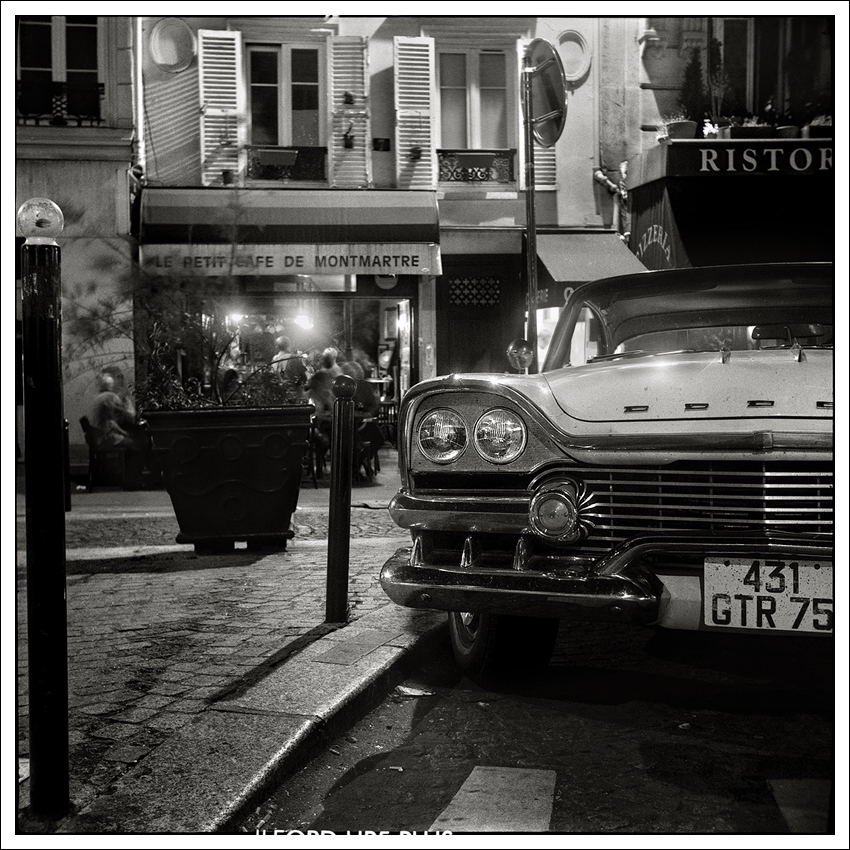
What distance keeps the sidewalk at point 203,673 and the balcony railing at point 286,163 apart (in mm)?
9569

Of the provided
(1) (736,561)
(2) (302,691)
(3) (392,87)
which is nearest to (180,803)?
(2) (302,691)

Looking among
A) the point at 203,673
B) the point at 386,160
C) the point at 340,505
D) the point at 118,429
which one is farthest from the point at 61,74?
the point at 203,673

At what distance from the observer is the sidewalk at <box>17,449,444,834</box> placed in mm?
2510

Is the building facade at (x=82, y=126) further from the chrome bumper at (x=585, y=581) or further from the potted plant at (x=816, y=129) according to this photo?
the chrome bumper at (x=585, y=581)

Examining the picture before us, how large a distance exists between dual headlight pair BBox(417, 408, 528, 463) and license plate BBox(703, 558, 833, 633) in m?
0.72

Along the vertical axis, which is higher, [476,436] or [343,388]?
[343,388]

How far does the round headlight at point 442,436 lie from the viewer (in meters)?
3.35

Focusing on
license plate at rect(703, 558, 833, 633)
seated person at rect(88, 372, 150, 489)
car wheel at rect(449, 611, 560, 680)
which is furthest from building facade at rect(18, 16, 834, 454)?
license plate at rect(703, 558, 833, 633)

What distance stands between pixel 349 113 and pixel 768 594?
13682mm

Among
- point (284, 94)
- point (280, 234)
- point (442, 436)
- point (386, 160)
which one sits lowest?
point (442, 436)

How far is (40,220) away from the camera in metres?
2.43

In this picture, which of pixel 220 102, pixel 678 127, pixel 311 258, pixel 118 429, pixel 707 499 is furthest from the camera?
pixel 220 102

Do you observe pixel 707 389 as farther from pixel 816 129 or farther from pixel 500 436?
pixel 816 129

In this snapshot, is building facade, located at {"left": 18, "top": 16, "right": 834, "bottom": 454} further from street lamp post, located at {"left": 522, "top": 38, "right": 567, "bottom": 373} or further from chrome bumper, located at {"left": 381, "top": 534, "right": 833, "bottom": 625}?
chrome bumper, located at {"left": 381, "top": 534, "right": 833, "bottom": 625}
